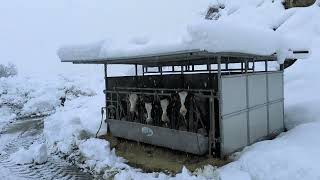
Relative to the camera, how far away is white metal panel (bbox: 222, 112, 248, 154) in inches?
337

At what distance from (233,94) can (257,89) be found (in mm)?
1377

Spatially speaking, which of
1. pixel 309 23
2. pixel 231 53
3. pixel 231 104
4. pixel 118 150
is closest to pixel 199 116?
pixel 231 104

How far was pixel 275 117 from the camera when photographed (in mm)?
11000

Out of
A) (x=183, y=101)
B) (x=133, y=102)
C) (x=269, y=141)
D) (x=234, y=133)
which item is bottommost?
(x=269, y=141)

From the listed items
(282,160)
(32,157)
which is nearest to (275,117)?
(282,160)

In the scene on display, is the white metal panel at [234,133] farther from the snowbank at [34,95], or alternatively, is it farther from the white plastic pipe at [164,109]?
the snowbank at [34,95]

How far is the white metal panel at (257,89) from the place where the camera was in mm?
9534

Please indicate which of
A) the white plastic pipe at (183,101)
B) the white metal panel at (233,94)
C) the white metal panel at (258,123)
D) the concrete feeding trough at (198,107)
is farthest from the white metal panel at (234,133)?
the white plastic pipe at (183,101)

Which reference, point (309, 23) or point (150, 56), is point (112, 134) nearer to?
point (150, 56)

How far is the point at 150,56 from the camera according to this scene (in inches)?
334

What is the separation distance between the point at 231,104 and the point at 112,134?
420cm

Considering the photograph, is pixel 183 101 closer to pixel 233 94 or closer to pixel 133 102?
pixel 233 94

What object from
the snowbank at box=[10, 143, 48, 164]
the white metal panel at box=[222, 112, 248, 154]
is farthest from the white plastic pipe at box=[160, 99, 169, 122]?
the snowbank at box=[10, 143, 48, 164]

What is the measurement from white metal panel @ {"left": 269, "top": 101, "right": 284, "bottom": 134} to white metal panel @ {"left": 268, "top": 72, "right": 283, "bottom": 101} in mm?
224
